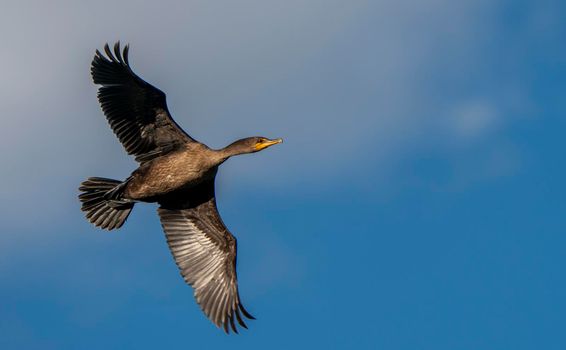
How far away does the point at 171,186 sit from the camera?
21.7 meters

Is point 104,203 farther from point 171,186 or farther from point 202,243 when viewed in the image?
point 202,243

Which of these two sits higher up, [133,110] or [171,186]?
[133,110]

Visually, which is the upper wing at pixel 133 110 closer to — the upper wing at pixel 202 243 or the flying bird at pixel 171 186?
the flying bird at pixel 171 186

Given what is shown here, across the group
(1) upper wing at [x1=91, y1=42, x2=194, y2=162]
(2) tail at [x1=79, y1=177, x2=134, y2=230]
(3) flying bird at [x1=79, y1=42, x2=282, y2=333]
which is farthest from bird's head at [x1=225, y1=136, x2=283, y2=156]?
(2) tail at [x1=79, y1=177, x2=134, y2=230]

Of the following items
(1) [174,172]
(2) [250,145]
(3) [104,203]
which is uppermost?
(2) [250,145]

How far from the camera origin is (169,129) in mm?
22016

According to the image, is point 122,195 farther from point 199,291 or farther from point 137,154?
point 199,291

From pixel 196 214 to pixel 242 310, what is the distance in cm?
193

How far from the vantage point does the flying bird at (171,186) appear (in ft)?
71.1

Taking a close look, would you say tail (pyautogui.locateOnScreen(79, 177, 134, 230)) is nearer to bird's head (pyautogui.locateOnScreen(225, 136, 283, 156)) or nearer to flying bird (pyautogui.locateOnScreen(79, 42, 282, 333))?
flying bird (pyautogui.locateOnScreen(79, 42, 282, 333))

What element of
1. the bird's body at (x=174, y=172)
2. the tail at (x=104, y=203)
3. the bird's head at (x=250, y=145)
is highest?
the bird's head at (x=250, y=145)

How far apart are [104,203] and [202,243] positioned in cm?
186

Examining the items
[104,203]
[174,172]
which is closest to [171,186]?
[174,172]

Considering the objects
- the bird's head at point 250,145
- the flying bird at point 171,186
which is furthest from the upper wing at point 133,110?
the bird's head at point 250,145
